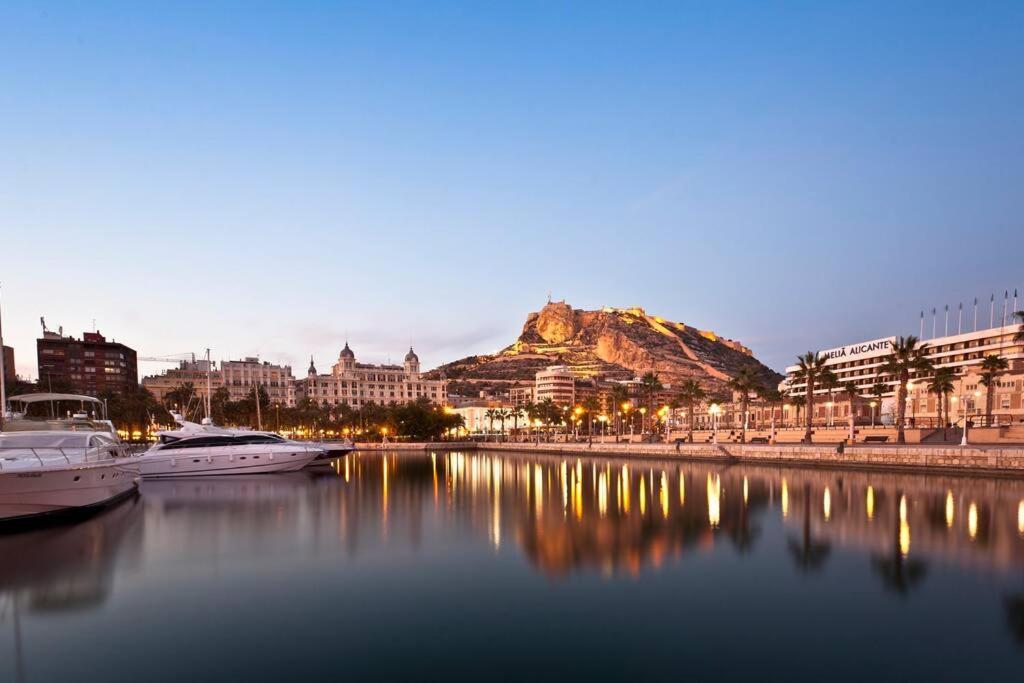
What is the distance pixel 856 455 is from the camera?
4972cm

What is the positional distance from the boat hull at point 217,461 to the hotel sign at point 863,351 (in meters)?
119

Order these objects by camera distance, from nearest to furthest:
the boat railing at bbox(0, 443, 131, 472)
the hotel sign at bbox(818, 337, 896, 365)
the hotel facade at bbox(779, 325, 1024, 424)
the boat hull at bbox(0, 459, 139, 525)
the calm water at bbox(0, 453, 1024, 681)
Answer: the calm water at bbox(0, 453, 1024, 681) < the boat hull at bbox(0, 459, 139, 525) < the boat railing at bbox(0, 443, 131, 472) < the hotel facade at bbox(779, 325, 1024, 424) < the hotel sign at bbox(818, 337, 896, 365)

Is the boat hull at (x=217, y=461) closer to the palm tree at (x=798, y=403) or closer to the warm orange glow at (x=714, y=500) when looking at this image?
the warm orange glow at (x=714, y=500)

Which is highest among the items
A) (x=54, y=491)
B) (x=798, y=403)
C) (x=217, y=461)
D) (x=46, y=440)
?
(x=46, y=440)

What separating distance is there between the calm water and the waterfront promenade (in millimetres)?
14834

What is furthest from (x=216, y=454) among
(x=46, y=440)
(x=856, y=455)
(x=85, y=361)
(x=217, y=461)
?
(x=85, y=361)

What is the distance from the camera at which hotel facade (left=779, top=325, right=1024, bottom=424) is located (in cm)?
7144

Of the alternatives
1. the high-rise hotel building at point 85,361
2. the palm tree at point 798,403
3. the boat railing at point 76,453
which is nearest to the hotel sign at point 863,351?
the palm tree at point 798,403

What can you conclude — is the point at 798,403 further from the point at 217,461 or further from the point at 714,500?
the point at 217,461

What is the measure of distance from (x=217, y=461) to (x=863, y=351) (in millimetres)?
139490

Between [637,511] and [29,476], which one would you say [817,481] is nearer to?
[637,511]

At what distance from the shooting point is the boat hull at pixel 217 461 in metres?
45.4

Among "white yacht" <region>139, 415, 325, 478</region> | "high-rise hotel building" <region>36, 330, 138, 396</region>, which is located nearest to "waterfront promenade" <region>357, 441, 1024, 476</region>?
"white yacht" <region>139, 415, 325, 478</region>

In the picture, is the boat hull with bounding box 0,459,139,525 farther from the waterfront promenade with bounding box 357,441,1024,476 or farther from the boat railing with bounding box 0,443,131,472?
the waterfront promenade with bounding box 357,441,1024,476
